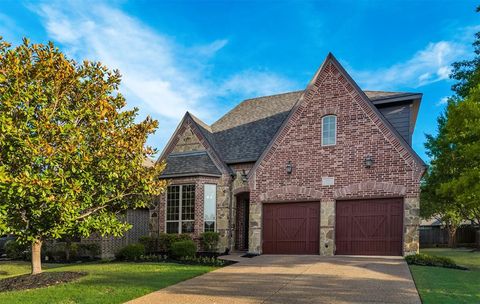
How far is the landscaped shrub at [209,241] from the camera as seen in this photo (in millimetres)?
17516

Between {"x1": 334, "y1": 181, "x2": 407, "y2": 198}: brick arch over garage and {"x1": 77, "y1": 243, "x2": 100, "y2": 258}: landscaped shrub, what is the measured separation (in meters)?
10.8

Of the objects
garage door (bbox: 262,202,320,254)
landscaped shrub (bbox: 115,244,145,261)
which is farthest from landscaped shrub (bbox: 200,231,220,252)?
landscaped shrub (bbox: 115,244,145,261)

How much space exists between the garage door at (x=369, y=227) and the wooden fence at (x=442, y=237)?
65.5 ft

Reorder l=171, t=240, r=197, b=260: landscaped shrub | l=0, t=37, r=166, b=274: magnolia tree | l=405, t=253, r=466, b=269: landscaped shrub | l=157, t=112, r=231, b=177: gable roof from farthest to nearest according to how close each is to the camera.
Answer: l=157, t=112, r=231, b=177: gable roof, l=171, t=240, r=197, b=260: landscaped shrub, l=405, t=253, r=466, b=269: landscaped shrub, l=0, t=37, r=166, b=274: magnolia tree

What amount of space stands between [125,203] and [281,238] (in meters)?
7.01

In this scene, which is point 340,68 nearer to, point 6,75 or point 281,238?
point 281,238

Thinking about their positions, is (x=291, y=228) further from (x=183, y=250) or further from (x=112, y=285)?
(x=112, y=285)

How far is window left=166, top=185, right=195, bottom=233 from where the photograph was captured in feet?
60.4

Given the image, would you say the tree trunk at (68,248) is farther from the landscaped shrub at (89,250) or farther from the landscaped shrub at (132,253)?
the landscaped shrub at (132,253)

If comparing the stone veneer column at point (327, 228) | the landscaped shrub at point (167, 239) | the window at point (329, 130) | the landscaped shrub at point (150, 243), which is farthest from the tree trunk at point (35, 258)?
the window at point (329, 130)

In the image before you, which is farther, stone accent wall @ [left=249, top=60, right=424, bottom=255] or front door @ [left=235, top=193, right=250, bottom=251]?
front door @ [left=235, top=193, right=250, bottom=251]

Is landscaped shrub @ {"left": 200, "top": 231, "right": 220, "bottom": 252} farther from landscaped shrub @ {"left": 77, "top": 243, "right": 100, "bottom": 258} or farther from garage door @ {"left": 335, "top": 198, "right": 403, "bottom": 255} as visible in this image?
garage door @ {"left": 335, "top": 198, "right": 403, "bottom": 255}

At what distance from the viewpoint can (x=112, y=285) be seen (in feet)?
32.9

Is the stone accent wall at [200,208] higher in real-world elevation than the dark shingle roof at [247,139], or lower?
lower
